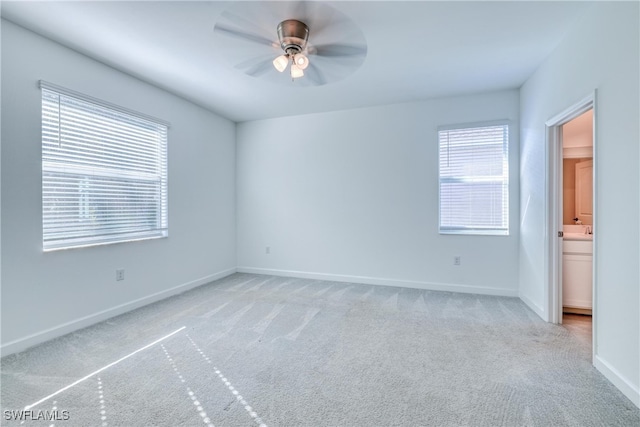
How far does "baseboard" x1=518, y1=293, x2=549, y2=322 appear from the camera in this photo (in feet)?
9.49

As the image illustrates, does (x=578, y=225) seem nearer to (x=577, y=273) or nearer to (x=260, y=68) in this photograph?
(x=577, y=273)

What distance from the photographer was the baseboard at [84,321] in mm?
2271

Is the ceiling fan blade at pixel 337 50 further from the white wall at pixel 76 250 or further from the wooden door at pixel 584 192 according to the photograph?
the wooden door at pixel 584 192

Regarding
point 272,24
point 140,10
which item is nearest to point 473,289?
point 272,24

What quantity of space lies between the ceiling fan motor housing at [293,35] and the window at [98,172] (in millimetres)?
2026

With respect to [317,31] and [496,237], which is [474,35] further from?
[496,237]

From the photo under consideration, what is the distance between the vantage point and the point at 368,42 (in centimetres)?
246

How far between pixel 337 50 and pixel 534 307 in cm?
332

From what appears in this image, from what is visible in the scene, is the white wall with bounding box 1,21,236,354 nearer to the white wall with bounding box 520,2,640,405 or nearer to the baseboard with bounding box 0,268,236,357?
the baseboard with bounding box 0,268,236,357

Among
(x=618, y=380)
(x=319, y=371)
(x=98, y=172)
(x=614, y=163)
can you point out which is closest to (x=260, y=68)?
(x=98, y=172)

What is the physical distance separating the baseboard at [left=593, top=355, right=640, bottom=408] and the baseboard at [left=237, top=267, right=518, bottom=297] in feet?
5.48

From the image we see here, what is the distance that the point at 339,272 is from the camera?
4.43m
